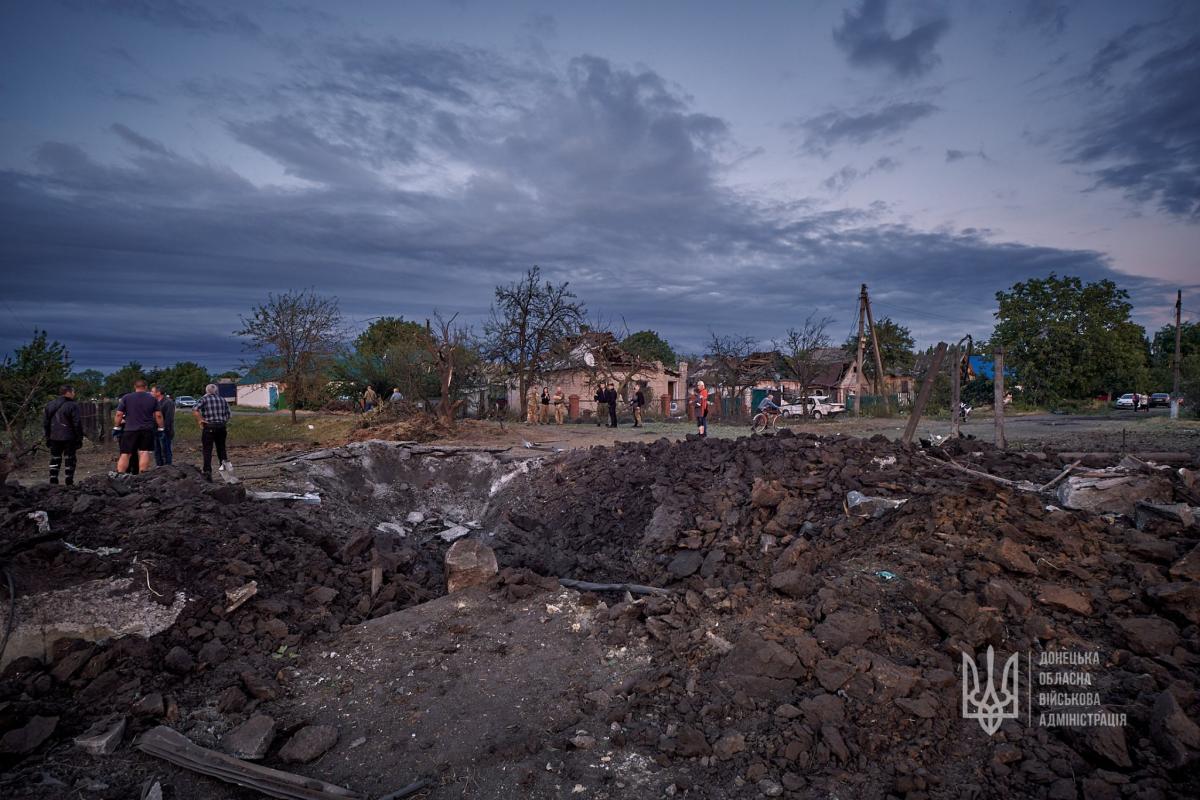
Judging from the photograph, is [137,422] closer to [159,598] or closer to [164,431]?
[164,431]

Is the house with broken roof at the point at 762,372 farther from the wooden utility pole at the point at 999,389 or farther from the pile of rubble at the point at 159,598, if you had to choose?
the pile of rubble at the point at 159,598

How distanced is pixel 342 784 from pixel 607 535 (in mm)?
5682

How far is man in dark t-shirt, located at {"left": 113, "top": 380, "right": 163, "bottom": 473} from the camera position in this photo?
10.1m

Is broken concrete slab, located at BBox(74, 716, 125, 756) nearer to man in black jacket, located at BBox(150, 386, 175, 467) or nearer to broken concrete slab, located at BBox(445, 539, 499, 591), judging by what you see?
broken concrete slab, located at BBox(445, 539, 499, 591)

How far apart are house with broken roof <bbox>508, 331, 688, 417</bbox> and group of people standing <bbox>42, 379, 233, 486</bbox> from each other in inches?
622

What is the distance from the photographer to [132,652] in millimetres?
4766

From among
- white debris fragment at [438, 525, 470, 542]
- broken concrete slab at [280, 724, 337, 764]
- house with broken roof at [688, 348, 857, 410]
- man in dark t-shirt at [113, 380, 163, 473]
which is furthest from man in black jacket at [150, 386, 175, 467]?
house with broken roof at [688, 348, 857, 410]

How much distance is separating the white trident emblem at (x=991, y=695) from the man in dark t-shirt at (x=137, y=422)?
1122cm

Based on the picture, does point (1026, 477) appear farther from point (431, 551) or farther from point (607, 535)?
point (431, 551)

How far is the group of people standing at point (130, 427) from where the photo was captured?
1011 cm

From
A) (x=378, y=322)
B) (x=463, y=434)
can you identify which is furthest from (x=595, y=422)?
(x=378, y=322)

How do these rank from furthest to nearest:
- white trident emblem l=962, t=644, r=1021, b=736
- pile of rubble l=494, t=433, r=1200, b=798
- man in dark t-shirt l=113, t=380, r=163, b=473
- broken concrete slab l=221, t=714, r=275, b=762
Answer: man in dark t-shirt l=113, t=380, r=163, b=473, broken concrete slab l=221, t=714, r=275, b=762, white trident emblem l=962, t=644, r=1021, b=736, pile of rubble l=494, t=433, r=1200, b=798

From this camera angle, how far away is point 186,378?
61844 millimetres

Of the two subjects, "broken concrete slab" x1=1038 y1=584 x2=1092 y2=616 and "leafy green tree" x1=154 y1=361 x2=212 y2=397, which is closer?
"broken concrete slab" x1=1038 y1=584 x2=1092 y2=616
